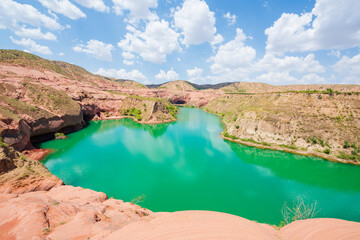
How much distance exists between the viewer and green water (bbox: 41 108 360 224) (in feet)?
49.7

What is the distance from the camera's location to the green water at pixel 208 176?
15.1 m

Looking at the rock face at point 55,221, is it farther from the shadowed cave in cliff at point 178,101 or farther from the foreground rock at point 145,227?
the shadowed cave in cliff at point 178,101

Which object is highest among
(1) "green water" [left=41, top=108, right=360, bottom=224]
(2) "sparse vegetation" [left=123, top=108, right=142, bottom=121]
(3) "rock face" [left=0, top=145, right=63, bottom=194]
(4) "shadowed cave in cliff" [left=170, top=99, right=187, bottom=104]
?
(4) "shadowed cave in cliff" [left=170, top=99, right=187, bottom=104]

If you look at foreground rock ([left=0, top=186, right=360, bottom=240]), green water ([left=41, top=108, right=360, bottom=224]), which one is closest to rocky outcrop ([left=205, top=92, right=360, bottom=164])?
green water ([left=41, top=108, right=360, bottom=224])

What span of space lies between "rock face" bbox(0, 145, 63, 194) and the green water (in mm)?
5451

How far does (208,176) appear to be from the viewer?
20.0 meters

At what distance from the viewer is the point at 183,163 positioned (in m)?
23.5

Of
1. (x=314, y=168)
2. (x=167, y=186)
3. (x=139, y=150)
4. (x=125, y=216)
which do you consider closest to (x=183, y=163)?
(x=167, y=186)

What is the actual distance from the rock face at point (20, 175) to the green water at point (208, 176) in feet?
17.9

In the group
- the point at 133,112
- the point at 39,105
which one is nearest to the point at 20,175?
the point at 39,105

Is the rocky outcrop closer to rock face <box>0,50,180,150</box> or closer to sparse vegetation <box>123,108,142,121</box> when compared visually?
rock face <box>0,50,180,150</box>

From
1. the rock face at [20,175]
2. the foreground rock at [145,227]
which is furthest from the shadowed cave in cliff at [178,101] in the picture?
the foreground rock at [145,227]

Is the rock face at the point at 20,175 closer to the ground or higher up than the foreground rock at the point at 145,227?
closer to the ground

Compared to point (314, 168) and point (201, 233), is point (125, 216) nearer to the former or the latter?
point (201, 233)
